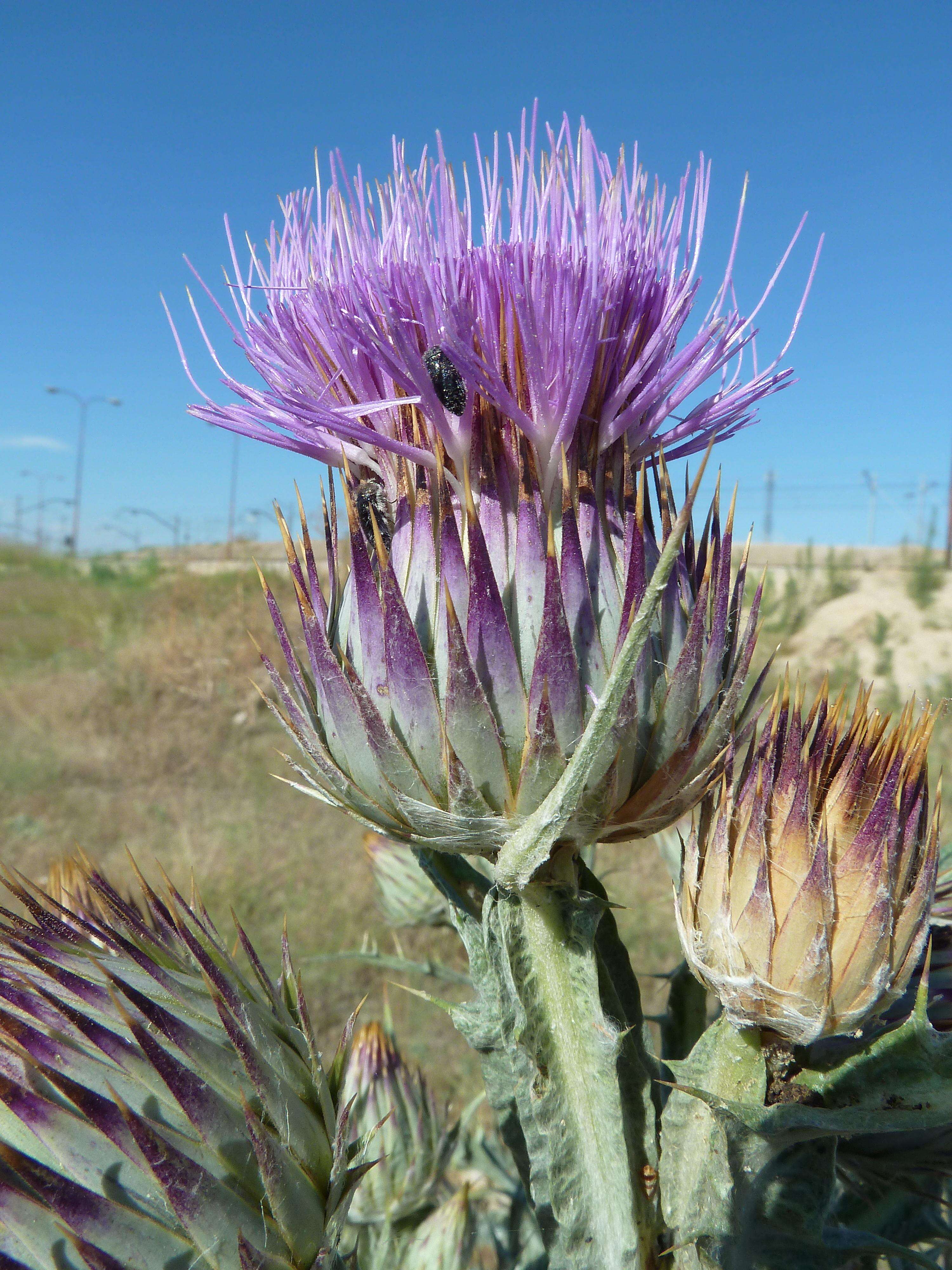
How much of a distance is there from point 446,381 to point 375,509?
0.29 m

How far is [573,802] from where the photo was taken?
120 centimetres

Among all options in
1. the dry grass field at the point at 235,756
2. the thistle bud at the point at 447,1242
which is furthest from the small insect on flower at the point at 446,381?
the thistle bud at the point at 447,1242

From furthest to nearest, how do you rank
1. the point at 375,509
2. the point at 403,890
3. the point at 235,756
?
the point at 235,756, the point at 403,890, the point at 375,509

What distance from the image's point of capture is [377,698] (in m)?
1.46

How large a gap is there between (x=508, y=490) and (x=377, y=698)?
43 cm

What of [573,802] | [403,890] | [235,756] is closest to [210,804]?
[235,756]

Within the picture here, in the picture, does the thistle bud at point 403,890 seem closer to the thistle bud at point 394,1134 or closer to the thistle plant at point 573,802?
the thistle bud at point 394,1134

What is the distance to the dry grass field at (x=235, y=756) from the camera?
700 cm

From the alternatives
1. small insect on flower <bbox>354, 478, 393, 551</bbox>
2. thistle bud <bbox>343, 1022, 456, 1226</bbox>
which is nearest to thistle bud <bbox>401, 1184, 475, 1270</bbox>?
thistle bud <bbox>343, 1022, 456, 1226</bbox>

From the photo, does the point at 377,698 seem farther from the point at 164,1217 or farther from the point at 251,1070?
the point at 164,1217

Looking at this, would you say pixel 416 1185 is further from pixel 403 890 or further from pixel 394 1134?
pixel 403 890

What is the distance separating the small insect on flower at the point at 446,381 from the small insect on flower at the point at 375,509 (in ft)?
0.76

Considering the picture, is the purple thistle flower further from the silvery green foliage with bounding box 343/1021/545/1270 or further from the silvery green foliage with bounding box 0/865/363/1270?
the silvery green foliage with bounding box 343/1021/545/1270

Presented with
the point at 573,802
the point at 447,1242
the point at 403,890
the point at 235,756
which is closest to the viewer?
the point at 573,802
